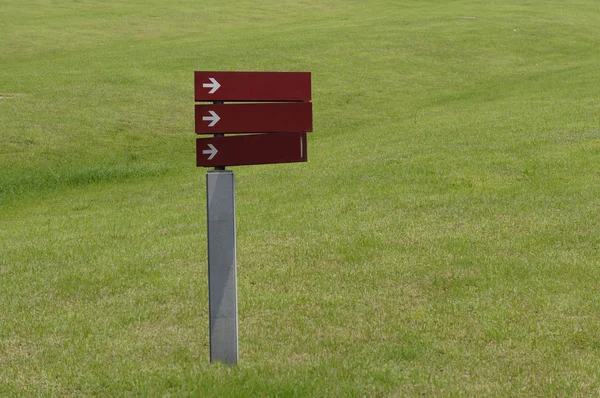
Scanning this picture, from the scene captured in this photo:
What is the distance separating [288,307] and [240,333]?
871 millimetres

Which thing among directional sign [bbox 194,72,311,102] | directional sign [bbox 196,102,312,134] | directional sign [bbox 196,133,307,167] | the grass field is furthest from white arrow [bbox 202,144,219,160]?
the grass field

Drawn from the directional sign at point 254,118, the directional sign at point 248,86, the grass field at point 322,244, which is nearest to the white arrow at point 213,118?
the directional sign at point 254,118

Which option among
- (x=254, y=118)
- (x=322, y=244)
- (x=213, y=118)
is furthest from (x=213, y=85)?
(x=322, y=244)

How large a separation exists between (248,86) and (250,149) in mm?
521

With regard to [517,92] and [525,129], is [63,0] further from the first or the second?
→ [525,129]

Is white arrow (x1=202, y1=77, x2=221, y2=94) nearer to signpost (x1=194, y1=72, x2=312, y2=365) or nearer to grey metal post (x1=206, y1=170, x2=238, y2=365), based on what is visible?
signpost (x1=194, y1=72, x2=312, y2=365)

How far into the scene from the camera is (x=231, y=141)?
656 centimetres

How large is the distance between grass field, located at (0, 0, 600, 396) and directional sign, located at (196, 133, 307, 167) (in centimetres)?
175

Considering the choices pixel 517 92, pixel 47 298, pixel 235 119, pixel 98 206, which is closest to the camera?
pixel 235 119

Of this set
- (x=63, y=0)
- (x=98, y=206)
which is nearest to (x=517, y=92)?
(x=98, y=206)

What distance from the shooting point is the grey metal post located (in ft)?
21.9

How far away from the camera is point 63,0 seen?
5841 centimetres

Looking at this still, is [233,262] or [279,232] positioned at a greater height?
[233,262]

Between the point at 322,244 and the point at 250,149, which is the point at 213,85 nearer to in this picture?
the point at 250,149
